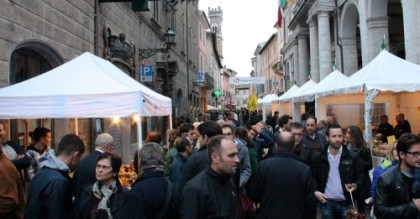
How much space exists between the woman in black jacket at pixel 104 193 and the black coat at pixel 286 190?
1.48 m

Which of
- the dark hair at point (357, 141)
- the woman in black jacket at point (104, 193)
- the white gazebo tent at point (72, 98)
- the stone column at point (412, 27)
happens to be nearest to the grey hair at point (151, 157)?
the woman in black jacket at point (104, 193)

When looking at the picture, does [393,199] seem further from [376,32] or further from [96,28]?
[376,32]

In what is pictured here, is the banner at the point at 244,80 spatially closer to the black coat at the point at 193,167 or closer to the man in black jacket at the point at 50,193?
the black coat at the point at 193,167

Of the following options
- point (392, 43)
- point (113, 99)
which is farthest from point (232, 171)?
point (392, 43)

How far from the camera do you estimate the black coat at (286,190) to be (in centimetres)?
405

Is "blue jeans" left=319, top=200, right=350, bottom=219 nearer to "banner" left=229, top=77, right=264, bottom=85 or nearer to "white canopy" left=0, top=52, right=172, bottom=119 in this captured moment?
"white canopy" left=0, top=52, right=172, bottom=119

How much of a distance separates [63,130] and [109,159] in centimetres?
599

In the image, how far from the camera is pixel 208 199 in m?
3.05

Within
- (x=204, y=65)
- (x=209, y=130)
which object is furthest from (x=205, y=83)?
(x=209, y=130)

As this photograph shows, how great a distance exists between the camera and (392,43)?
2334cm

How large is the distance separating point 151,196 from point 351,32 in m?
20.5

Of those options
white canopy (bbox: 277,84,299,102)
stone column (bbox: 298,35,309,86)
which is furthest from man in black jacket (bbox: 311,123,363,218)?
stone column (bbox: 298,35,309,86)

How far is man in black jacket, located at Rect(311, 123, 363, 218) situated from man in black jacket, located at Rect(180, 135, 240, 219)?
2.09 m

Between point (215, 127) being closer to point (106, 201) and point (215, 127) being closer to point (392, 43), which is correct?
point (106, 201)
